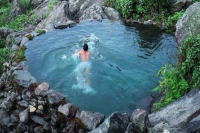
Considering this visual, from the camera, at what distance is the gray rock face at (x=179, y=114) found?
760cm

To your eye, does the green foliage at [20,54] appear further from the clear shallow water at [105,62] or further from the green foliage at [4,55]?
the green foliage at [4,55]

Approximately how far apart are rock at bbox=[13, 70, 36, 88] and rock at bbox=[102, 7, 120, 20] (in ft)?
28.9

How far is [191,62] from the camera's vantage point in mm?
9492

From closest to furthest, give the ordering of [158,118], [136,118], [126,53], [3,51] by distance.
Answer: [136,118], [158,118], [126,53], [3,51]

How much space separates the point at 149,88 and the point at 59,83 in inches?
149

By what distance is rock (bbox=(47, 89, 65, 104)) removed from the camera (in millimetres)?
10068

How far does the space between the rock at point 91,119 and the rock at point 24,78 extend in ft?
10.4

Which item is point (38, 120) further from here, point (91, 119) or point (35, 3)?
point (35, 3)

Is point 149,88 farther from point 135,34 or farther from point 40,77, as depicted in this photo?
point 135,34

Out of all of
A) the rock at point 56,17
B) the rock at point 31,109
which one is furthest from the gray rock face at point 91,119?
the rock at point 56,17

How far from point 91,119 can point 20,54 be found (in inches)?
239

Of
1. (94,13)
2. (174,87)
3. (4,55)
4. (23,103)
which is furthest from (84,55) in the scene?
(94,13)

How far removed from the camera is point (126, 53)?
14406 mm

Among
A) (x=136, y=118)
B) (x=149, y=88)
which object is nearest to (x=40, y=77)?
(x=149, y=88)
